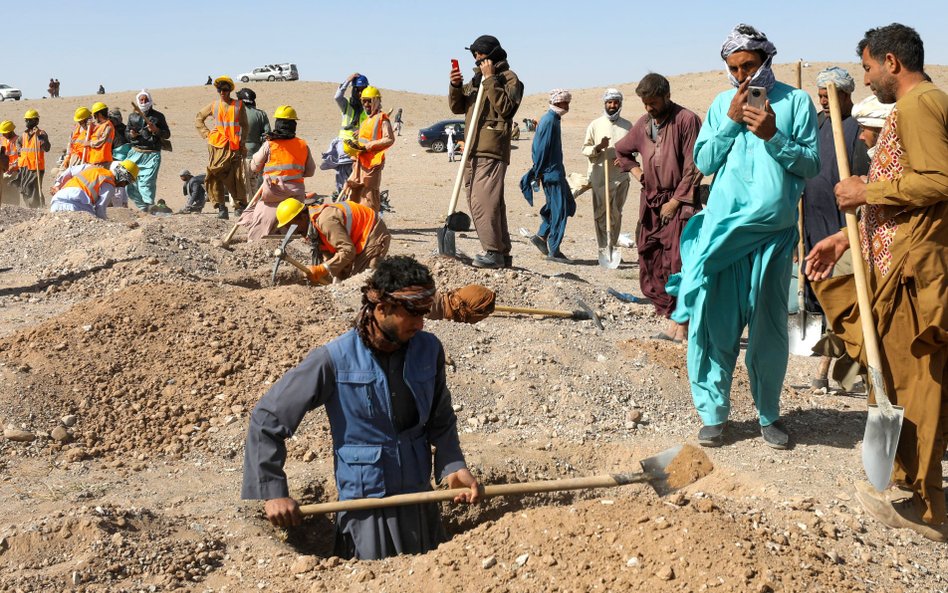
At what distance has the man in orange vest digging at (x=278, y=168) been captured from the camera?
32.2 feet

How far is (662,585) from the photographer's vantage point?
3133 mm

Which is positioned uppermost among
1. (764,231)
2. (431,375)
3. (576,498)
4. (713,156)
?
(713,156)

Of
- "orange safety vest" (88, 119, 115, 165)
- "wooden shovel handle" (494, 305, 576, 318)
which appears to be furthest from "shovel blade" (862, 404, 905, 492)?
"orange safety vest" (88, 119, 115, 165)

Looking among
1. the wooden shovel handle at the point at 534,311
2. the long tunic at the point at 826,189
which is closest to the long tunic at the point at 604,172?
the wooden shovel handle at the point at 534,311

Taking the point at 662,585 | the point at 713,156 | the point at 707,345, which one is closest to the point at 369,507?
the point at 662,585

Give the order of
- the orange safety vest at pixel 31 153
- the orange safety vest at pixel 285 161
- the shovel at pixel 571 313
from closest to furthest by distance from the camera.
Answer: the shovel at pixel 571 313 → the orange safety vest at pixel 285 161 → the orange safety vest at pixel 31 153

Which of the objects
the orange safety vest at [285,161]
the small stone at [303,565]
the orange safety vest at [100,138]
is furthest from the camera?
the orange safety vest at [100,138]

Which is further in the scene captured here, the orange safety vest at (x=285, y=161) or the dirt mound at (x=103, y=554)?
the orange safety vest at (x=285, y=161)

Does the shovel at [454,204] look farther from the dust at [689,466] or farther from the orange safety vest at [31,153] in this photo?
the orange safety vest at [31,153]

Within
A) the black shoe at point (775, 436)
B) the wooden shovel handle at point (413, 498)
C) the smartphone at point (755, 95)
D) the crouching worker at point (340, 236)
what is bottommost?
the black shoe at point (775, 436)

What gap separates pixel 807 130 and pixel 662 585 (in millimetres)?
2238

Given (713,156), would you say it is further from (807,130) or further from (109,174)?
(109,174)

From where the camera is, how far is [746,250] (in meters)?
4.62

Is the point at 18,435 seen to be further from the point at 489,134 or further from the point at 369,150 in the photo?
the point at 369,150
